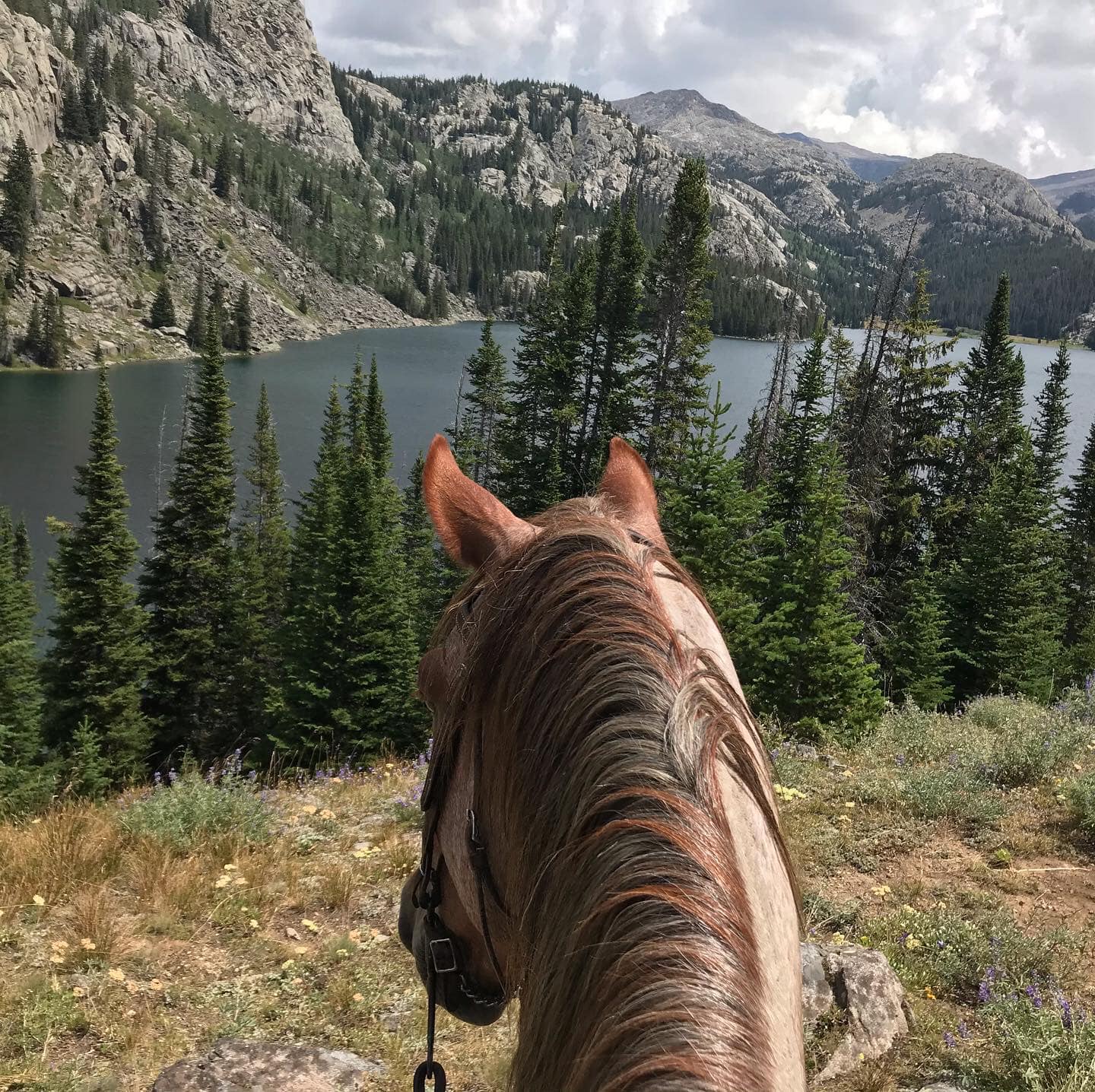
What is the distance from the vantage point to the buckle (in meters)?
1.55

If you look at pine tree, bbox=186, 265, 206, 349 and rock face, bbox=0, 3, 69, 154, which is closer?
pine tree, bbox=186, 265, 206, 349

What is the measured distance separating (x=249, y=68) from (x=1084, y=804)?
9066 inches

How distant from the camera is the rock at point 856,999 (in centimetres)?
321

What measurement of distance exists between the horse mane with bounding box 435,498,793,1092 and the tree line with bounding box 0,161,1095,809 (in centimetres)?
1079

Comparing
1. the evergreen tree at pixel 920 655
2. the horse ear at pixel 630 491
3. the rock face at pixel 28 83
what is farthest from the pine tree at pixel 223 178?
the horse ear at pixel 630 491

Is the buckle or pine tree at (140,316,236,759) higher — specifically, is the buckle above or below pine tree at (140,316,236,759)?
above

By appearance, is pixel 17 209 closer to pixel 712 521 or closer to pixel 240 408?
pixel 240 408

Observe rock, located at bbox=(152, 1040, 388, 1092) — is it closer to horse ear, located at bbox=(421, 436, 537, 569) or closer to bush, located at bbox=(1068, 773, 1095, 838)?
horse ear, located at bbox=(421, 436, 537, 569)

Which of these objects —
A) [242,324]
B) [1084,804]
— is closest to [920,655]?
[1084,804]

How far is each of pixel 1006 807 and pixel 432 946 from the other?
5.65 metres

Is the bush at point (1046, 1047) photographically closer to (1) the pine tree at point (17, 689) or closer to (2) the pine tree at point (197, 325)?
(1) the pine tree at point (17, 689)

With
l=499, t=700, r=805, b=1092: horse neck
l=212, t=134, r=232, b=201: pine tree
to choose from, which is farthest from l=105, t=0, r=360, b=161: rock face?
l=499, t=700, r=805, b=1092: horse neck

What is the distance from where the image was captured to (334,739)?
787 inches

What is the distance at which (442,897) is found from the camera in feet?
5.11
